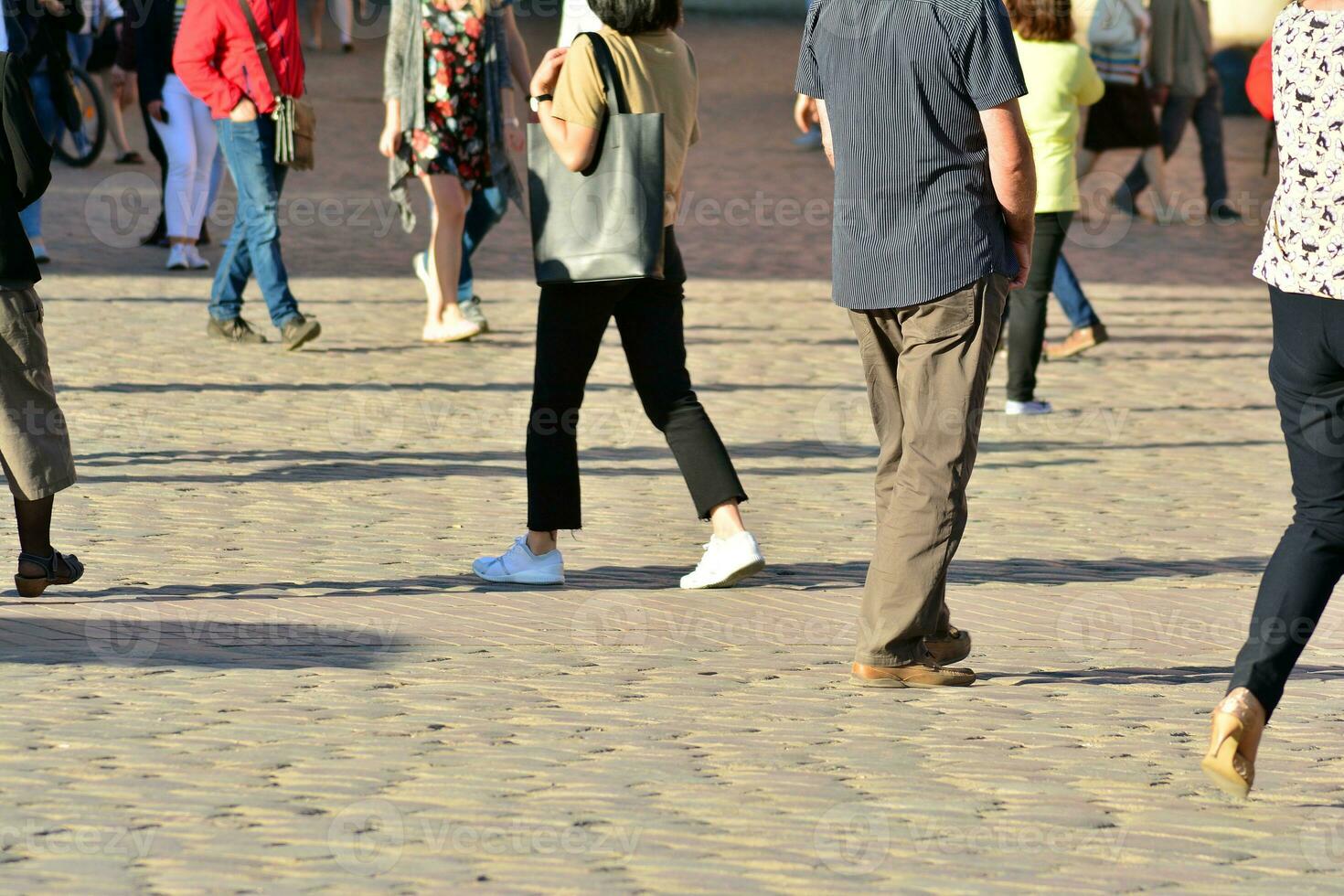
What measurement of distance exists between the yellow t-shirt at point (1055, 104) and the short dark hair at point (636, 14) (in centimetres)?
374

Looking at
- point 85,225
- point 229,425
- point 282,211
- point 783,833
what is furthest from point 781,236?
point 783,833

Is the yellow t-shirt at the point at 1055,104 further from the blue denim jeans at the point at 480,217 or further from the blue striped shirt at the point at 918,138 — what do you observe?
the blue striped shirt at the point at 918,138

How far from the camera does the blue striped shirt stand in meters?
4.93

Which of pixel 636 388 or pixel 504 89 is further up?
pixel 636 388

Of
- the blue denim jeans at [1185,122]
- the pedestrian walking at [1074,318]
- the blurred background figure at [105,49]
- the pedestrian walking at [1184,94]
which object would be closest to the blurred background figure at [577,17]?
the pedestrian walking at [1074,318]

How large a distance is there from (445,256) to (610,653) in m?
5.70

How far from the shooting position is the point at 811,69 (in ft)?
17.4

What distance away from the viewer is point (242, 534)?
22.7 ft

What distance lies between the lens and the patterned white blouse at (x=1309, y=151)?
165 inches

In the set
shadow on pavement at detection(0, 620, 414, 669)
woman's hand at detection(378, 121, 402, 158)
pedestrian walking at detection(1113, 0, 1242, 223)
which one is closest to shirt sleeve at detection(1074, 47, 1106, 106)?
woman's hand at detection(378, 121, 402, 158)

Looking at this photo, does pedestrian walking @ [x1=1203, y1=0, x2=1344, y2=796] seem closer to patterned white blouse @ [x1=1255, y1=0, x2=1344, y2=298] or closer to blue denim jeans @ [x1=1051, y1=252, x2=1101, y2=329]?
patterned white blouse @ [x1=1255, y1=0, x2=1344, y2=298]

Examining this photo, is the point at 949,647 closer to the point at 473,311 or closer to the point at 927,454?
the point at 927,454

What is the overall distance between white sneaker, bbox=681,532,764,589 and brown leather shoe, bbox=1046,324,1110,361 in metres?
5.41

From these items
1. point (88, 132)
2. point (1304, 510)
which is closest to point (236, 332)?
point (1304, 510)
